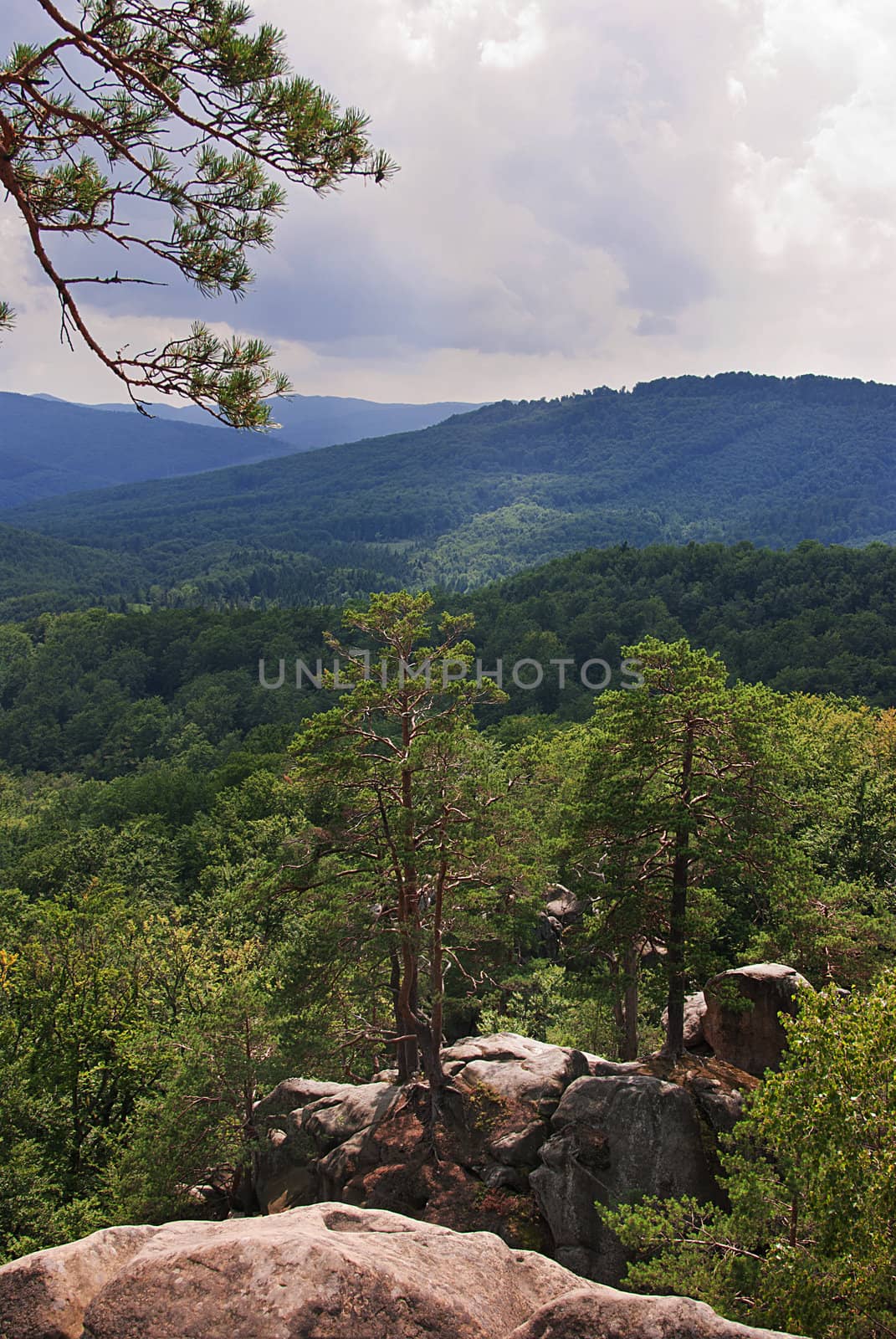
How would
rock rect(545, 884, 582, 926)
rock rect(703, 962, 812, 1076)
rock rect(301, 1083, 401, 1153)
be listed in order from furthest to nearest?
rock rect(545, 884, 582, 926) → rock rect(301, 1083, 401, 1153) → rock rect(703, 962, 812, 1076)

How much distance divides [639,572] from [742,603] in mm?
18420

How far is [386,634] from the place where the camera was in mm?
15969

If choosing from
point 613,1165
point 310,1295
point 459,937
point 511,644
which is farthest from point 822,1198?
point 511,644

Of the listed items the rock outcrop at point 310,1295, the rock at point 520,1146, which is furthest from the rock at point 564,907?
the rock outcrop at point 310,1295

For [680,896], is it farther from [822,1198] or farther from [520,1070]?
[822,1198]

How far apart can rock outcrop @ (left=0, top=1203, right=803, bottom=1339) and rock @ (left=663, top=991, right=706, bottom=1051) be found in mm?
12903

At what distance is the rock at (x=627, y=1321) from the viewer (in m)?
A: 4.77

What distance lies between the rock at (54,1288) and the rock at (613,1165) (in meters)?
9.74

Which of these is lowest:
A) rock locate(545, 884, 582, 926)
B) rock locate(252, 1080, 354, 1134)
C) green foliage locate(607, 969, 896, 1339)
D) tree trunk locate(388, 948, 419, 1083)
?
rock locate(252, 1080, 354, 1134)

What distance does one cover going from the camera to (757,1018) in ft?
53.0

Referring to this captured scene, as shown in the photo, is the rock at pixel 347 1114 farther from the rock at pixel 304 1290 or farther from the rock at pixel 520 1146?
the rock at pixel 304 1290

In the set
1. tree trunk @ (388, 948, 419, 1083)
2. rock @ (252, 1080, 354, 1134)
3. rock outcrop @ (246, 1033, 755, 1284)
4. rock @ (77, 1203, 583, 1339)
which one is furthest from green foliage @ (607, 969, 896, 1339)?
rock @ (252, 1080, 354, 1134)

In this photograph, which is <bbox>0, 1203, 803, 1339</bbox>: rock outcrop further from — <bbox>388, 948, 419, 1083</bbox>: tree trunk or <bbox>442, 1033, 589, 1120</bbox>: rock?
<bbox>388, 948, 419, 1083</bbox>: tree trunk

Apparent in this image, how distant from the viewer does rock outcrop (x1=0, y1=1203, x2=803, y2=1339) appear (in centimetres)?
494
